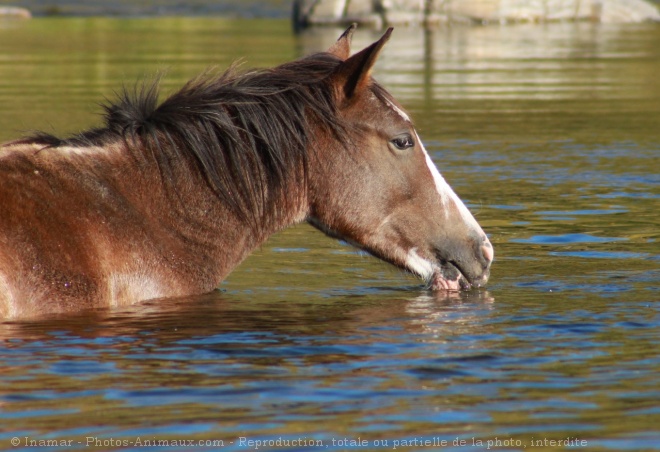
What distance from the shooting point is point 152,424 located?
489 centimetres

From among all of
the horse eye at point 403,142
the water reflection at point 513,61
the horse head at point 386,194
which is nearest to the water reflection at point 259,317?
the horse head at point 386,194

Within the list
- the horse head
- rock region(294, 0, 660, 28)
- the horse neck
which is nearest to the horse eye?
the horse head

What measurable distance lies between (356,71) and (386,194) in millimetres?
754

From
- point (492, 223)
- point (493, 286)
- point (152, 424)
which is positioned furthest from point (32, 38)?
point (152, 424)

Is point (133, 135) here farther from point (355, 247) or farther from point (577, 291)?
point (577, 291)

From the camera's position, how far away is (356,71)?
6699 mm

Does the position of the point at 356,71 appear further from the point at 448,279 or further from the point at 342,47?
the point at 448,279

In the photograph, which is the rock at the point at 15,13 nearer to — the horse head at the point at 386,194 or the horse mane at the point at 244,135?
the horse mane at the point at 244,135

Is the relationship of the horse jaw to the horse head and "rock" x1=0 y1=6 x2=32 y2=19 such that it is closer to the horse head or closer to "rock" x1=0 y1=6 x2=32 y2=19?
the horse head

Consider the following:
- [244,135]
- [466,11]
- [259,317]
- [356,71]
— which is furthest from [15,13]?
[356,71]

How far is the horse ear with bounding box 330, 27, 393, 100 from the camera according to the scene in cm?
655

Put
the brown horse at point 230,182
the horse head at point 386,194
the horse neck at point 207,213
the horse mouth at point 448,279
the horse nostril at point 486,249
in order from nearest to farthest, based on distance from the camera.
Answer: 1. the brown horse at point 230,182
2. the horse neck at point 207,213
3. the horse head at point 386,194
4. the horse nostril at point 486,249
5. the horse mouth at point 448,279

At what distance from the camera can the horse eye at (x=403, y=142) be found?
6.94 metres

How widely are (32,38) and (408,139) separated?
87.8ft
